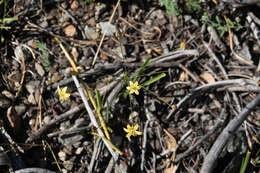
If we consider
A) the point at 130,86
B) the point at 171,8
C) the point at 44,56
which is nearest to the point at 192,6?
the point at 171,8

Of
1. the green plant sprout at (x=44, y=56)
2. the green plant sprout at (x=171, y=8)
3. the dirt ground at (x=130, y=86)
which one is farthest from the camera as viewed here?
the green plant sprout at (x=171, y=8)

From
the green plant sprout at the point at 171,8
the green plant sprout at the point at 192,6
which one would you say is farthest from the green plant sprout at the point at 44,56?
the green plant sprout at the point at 192,6

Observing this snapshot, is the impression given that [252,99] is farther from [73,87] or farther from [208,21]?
[73,87]

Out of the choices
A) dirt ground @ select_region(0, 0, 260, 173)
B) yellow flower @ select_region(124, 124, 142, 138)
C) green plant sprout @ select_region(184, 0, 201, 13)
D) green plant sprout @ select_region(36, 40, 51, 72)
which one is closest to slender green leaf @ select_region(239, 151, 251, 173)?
dirt ground @ select_region(0, 0, 260, 173)

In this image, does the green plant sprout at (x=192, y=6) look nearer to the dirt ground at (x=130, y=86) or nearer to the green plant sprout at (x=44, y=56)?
the dirt ground at (x=130, y=86)

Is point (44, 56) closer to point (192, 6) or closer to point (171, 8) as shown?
point (171, 8)

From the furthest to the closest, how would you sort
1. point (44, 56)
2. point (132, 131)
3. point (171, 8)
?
point (171, 8) < point (44, 56) < point (132, 131)

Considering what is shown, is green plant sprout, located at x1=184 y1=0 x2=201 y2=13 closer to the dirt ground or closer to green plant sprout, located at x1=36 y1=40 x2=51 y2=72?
the dirt ground

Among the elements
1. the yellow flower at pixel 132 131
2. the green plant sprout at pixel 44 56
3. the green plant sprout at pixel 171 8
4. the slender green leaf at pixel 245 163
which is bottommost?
the slender green leaf at pixel 245 163
